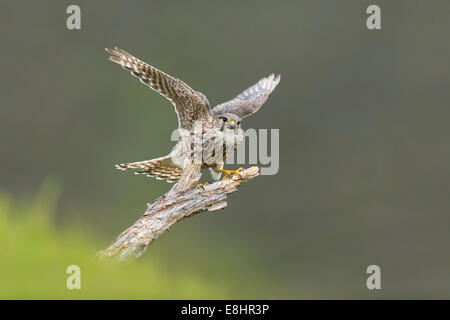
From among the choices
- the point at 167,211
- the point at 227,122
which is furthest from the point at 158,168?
the point at 167,211

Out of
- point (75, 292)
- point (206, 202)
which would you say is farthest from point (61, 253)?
point (206, 202)

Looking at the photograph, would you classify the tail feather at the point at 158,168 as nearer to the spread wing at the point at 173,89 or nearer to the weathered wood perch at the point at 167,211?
the spread wing at the point at 173,89

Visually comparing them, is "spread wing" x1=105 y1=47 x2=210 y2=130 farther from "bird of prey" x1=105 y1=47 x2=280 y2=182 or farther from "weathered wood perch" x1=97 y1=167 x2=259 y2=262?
"weathered wood perch" x1=97 y1=167 x2=259 y2=262

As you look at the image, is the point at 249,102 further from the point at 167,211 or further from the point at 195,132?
the point at 167,211

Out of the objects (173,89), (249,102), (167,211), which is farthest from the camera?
(249,102)

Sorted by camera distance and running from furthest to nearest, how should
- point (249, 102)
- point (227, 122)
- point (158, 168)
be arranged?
1. point (249, 102)
2. point (158, 168)
3. point (227, 122)

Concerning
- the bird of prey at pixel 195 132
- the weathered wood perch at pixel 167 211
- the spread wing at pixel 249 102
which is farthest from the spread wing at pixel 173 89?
the weathered wood perch at pixel 167 211
